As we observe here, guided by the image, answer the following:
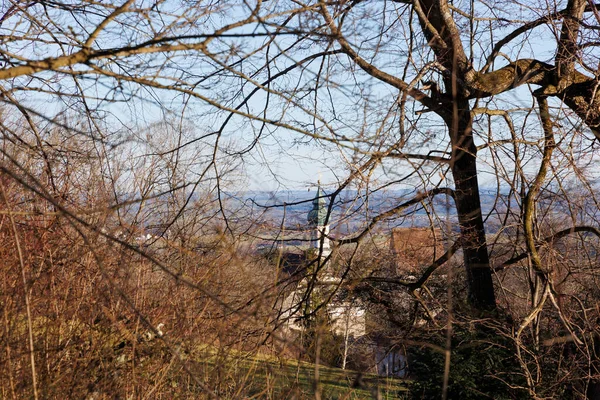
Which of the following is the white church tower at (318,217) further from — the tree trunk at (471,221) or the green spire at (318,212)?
the tree trunk at (471,221)

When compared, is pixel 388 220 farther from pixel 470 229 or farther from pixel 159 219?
pixel 159 219

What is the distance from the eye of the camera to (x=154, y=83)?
2.25 meters

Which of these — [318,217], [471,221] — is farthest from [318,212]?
[471,221]

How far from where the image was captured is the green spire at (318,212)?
16.0 ft

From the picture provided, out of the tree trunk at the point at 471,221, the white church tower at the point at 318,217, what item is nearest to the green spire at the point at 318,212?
the white church tower at the point at 318,217

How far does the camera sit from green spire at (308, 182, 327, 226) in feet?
16.0

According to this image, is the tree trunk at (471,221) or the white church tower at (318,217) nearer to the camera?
the white church tower at (318,217)

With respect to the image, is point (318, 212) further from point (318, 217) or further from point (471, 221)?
point (471, 221)

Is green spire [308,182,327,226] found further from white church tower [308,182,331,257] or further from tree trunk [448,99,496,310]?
tree trunk [448,99,496,310]

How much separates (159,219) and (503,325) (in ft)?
10.1

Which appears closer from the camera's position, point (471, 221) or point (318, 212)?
point (318, 212)

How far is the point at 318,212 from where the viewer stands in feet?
16.1

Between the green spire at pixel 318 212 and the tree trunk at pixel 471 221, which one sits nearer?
the green spire at pixel 318 212

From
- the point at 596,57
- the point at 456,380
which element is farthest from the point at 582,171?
the point at 456,380
